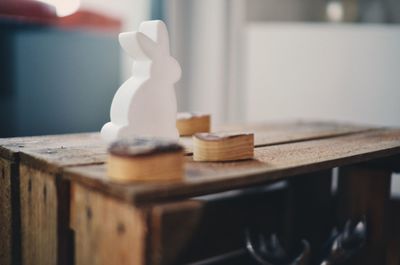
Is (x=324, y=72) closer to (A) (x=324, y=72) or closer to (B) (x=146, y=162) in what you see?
(A) (x=324, y=72)

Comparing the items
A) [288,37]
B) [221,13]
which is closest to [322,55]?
[288,37]

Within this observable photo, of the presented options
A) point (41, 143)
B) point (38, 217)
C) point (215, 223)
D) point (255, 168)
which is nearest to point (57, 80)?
point (215, 223)

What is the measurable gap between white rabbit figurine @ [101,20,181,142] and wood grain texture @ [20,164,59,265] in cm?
19

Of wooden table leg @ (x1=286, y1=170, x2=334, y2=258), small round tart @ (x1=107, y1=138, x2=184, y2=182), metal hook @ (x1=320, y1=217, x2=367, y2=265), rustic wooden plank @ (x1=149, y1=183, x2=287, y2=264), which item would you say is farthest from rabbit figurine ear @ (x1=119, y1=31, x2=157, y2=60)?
wooden table leg @ (x1=286, y1=170, x2=334, y2=258)

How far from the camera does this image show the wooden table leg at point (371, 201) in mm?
1698

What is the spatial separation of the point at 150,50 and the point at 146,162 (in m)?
0.41

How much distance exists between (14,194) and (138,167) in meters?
0.42

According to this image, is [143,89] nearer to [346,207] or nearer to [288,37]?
[346,207]

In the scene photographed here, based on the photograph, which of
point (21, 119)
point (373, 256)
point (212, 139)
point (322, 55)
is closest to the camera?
point (212, 139)

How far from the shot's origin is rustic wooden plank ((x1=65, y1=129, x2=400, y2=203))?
86cm

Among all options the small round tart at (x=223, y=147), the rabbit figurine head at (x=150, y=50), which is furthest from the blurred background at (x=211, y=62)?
the small round tart at (x=223, y=147)

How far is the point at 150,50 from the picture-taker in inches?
48.1

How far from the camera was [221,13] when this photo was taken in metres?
2.56

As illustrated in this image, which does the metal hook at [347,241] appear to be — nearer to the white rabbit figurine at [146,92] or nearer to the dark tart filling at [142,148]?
the white rabbit figurine at [146,92]
